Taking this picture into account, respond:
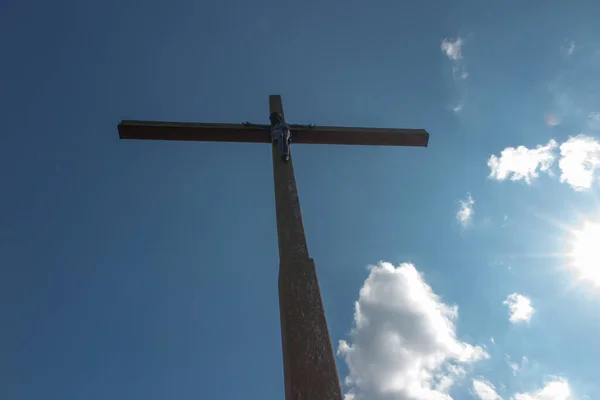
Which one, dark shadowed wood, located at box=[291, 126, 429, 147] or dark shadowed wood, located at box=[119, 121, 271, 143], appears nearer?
dark shadowed wood, located at box=[119, 121, 271, 143]

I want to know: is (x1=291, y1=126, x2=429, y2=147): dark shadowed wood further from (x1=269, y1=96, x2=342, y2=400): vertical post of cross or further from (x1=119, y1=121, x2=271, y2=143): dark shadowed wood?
(x1=269, y1=96, x2=342, y2=400): vertical post of cross

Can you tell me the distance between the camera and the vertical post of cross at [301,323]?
2.72 meters

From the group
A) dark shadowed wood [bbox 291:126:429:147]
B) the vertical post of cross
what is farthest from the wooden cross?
dark shadowed wood [bbox 291:126:429:147]

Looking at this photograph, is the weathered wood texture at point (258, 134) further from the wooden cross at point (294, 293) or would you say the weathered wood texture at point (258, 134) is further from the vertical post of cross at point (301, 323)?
the vertical post of cross at point (301, 323)

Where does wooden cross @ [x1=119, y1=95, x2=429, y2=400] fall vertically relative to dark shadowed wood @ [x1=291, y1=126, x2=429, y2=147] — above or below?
below

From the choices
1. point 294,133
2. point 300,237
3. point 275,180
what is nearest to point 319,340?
point 300,237

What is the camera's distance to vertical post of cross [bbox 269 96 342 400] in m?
2.72

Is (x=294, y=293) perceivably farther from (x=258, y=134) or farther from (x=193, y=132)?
(x=193, y=132)

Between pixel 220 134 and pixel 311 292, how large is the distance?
4215 mm

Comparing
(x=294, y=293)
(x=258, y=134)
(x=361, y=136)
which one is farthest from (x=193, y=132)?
(x=294, y=293)

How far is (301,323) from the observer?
3.07 m

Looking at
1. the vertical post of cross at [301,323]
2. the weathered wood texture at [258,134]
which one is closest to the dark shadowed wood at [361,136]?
the weathered wood texture at [258,134]

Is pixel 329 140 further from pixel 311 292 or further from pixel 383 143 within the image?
pixel 311 292

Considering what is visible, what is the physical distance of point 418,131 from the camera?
7.17 metres
